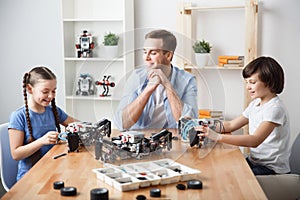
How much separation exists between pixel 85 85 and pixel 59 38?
7.76 ft

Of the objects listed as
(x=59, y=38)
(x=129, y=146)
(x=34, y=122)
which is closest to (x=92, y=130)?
(x=129, y=146)

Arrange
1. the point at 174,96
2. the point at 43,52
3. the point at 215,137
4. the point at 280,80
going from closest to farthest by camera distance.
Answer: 1. the point at 174,96
2. the point at 215,137
3. the point at 280,80
4. the point at 43,52

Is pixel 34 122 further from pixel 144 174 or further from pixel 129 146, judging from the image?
pixel 144 174

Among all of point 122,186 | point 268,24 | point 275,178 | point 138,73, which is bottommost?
point 275,178

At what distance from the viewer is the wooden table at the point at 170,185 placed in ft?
4.79

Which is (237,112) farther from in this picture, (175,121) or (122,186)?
(122,186)

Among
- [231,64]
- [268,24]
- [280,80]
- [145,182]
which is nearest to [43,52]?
[231,64]

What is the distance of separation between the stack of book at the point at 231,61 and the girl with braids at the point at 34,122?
5.09ft

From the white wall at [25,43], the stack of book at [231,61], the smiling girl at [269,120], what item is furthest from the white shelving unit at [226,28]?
the smiling girl at [269,120]

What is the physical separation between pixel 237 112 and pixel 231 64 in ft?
1.32

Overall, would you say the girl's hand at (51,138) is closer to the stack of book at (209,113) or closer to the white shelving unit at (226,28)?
the stack of book at (209,113)

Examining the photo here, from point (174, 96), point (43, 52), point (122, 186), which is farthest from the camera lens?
point (43, 52)

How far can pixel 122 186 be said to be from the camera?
148 cm

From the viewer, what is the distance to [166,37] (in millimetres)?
1629
